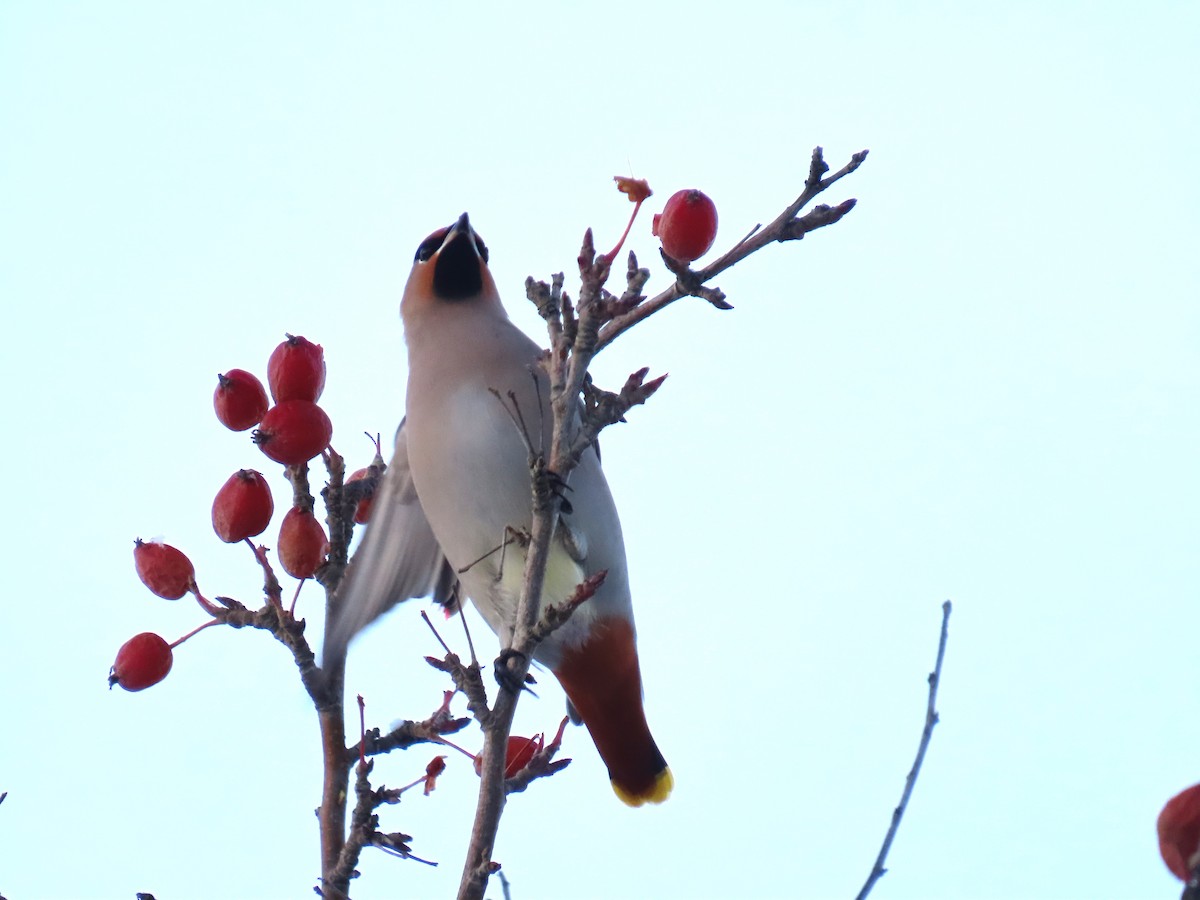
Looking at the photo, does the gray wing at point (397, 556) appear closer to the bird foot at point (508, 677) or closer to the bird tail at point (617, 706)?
the bird tail at point (617, 706)

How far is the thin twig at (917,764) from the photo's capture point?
7.49 feet

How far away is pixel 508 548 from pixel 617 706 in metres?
0.51

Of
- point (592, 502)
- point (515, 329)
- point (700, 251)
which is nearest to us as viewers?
point (700, 251)

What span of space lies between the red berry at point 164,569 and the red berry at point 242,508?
127 mm

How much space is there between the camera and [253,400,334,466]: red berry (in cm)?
302

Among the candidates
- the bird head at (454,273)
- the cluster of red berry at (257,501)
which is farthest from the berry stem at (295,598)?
the bird head at (454,273)

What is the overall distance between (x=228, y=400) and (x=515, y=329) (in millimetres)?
1375

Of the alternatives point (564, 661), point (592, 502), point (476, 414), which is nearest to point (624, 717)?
point (564, 661)

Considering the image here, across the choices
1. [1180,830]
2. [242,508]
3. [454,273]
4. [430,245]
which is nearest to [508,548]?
[242,508]

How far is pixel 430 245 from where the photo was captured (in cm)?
486

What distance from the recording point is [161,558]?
3109mm

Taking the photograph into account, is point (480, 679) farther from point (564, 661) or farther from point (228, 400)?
point (564, 661)

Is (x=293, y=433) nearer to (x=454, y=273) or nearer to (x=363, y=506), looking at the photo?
(x=363, y=506)

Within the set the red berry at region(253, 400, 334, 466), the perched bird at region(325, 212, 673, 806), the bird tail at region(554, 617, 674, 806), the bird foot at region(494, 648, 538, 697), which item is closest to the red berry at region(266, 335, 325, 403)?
the red berry at region(253, 400, 334, 466)
